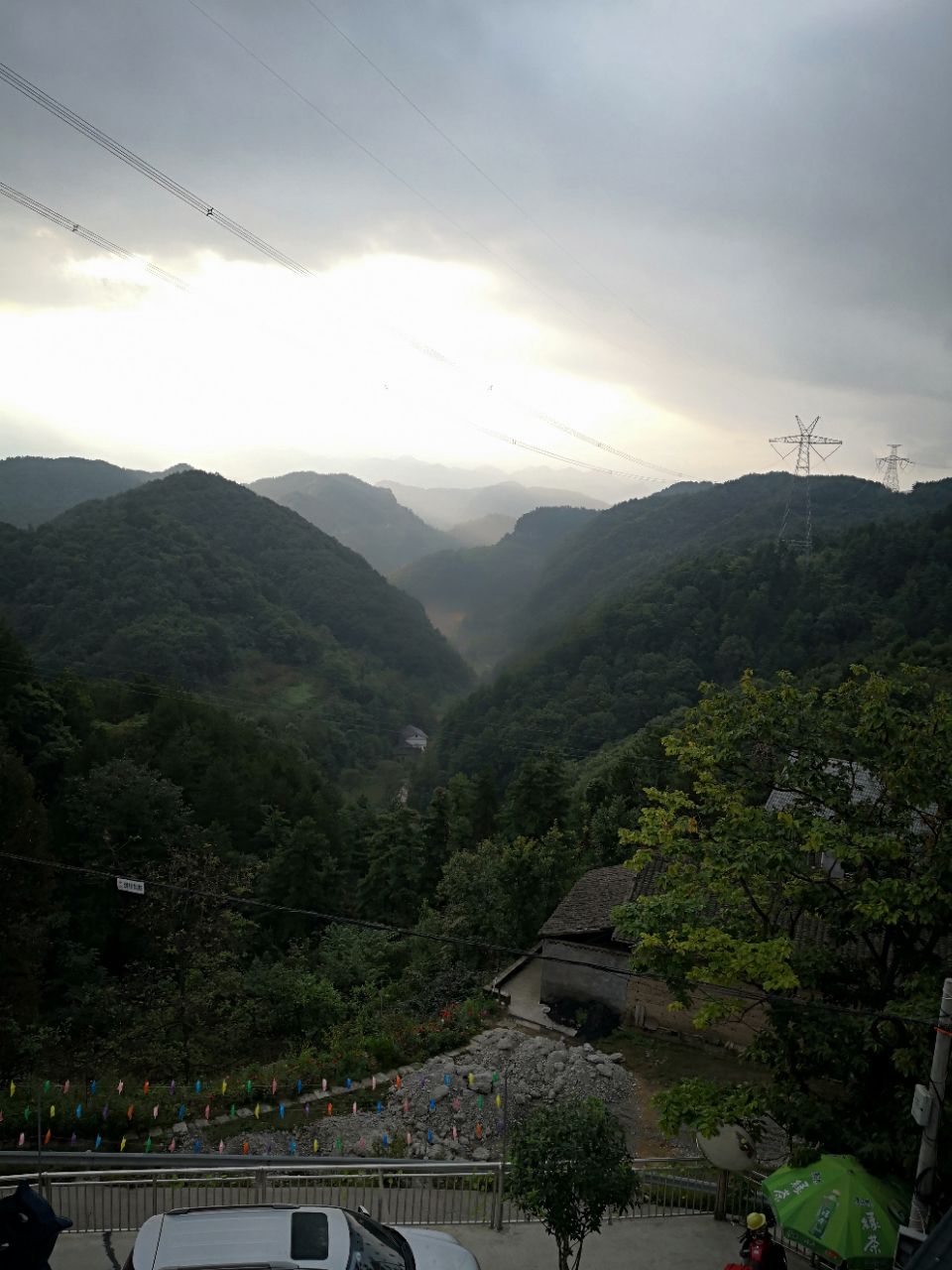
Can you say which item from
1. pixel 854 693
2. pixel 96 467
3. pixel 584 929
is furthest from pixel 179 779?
pixel 96 467

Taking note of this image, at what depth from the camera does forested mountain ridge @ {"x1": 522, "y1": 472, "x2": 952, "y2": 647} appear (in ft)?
400

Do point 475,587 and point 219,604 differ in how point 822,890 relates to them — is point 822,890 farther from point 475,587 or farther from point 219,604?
point 475,587

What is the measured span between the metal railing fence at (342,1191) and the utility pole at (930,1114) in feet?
9.95

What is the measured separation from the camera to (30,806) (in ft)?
84.5

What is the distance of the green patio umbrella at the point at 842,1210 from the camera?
8102 mm

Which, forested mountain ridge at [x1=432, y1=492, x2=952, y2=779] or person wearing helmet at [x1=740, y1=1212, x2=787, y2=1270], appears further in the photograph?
forested mountain ridge at [x1=432, y1=492, x2=952, y2=779]

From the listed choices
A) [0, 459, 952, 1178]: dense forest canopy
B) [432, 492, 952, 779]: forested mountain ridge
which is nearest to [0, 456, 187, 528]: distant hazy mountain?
[0, 459, 952, 1178]: dense forest canopy

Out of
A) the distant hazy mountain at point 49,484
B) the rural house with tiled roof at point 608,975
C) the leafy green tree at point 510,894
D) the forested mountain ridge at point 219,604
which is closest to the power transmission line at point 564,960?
the rural house with tiled roof at point 608,975

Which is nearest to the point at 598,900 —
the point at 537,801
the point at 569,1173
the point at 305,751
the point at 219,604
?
the point at 569,1173

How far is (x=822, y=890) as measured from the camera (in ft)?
34.6

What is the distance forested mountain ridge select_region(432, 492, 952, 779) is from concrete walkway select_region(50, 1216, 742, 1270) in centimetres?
6295

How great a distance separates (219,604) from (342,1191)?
345ft

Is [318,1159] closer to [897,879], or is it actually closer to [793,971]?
[793,971]

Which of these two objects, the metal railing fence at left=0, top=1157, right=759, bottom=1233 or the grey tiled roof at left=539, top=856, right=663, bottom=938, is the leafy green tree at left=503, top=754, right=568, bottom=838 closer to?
the grey tiled roof at left=539, top=856, right=663, bottom=938
